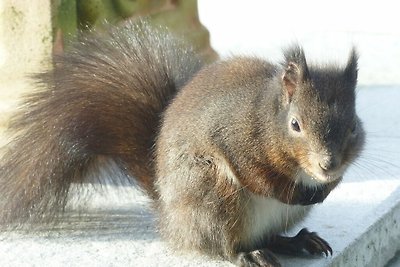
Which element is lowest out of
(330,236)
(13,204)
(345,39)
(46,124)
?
(345,39)

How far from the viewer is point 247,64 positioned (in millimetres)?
2865

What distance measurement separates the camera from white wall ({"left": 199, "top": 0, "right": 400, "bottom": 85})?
17.4 ft

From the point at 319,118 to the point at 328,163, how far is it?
0.11 meters

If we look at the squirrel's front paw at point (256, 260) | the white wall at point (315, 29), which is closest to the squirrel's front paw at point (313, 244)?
the squirrel's front paw at point (256, 260)

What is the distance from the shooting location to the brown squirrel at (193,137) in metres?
2.65

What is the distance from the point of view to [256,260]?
9.18ft

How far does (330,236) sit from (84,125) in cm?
77

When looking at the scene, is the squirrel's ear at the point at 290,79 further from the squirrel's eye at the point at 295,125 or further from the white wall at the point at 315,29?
the white wall at the point at 315,29

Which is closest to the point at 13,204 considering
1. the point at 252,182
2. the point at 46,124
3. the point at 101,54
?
the point at 46,124

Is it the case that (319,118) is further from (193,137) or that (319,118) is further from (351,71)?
(193,137)

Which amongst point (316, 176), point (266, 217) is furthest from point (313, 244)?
point (316, 176)

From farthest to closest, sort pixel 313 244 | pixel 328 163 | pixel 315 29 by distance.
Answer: pixel 315 29 → pixel 313 244 → pixel 328 163

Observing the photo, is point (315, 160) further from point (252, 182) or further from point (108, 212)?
point (108, 212)

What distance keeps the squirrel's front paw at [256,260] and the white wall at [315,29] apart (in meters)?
2.26
